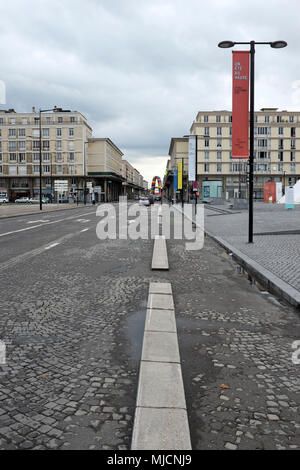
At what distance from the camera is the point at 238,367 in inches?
135

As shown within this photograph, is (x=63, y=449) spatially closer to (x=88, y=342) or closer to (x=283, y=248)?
(x=88, y=342)

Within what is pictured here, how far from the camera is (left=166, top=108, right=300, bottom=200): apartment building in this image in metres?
80.0

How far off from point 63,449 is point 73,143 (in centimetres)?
8537

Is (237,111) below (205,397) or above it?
above

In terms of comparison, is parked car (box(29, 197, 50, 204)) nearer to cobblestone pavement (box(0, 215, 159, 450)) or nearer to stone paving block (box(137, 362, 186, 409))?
cobblestone pavement (box(0, 215, 159, 450))


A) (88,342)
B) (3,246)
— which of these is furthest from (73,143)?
(88,342)

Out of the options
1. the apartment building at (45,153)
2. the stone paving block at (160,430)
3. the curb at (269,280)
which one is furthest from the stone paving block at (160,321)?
the apartment building at (45,153)

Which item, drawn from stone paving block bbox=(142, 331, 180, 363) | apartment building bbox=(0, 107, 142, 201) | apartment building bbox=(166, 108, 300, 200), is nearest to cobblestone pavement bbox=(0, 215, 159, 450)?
stone paving block bbox=(142, 331, 180, 363)

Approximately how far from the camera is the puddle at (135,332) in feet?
12.2

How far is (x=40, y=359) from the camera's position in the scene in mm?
3562

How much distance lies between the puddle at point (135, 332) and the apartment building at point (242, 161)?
75770 millimetres

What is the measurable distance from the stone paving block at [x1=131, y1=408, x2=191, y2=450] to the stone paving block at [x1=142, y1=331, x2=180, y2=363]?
2.85ft

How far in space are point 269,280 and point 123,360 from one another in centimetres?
394
